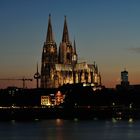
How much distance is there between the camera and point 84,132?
11712 centimetres

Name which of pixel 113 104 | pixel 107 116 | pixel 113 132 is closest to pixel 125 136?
pixel 113 132

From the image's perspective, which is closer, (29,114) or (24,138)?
(24,138)

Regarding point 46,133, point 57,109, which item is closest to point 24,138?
point 46,133

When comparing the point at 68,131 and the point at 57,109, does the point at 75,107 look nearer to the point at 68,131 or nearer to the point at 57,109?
the point at 57,109

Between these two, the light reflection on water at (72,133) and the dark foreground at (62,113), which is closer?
the light reflection on water at (72,133)

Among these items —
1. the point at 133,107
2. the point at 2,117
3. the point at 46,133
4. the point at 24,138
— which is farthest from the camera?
the point at 133,107

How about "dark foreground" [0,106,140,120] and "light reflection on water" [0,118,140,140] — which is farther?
"dark foreground" [0,106,140,120]

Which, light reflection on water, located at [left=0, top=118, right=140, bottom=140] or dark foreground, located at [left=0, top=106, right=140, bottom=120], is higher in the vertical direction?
dark foreground, located at [left=0, top=106, right=140, bottom=120]

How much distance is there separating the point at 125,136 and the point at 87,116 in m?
79.2

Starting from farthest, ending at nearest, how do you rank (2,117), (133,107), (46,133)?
(133,107) < (2,117) < (46,133)

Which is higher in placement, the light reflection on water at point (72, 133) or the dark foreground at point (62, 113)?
the dark foreground at point (62, 113)

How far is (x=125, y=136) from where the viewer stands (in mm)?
107812

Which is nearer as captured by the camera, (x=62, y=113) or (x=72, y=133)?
(x=72, y=133)

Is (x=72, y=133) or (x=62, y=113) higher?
(x=62, y=113)
